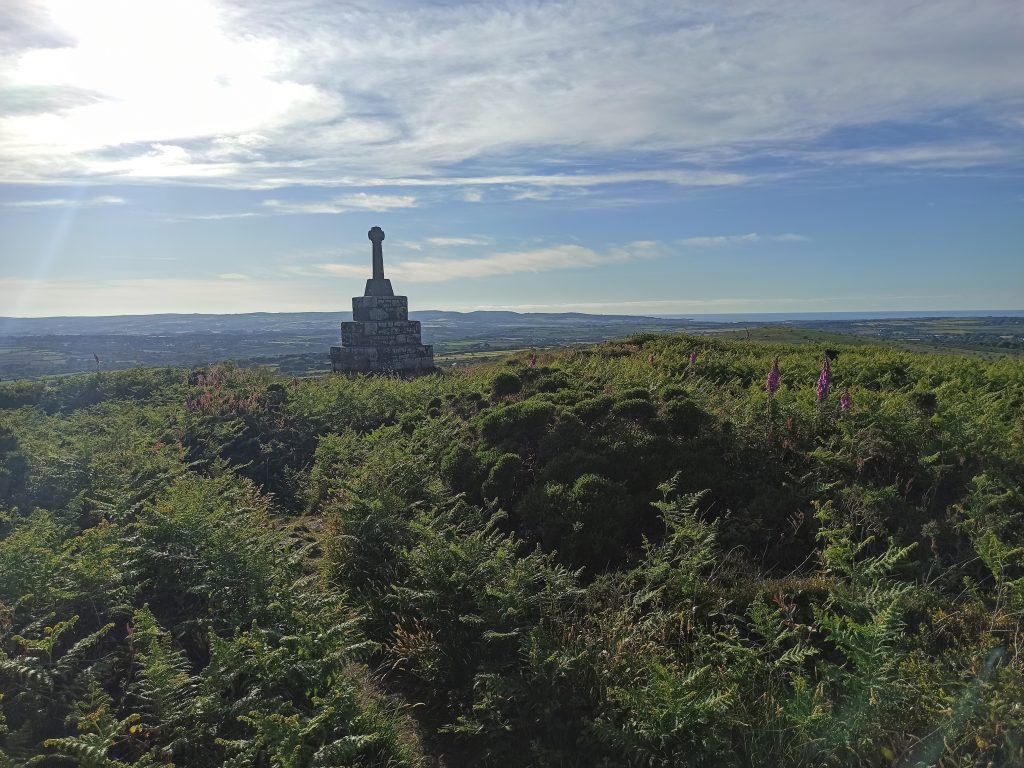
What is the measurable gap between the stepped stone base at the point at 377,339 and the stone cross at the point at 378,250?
49 cm

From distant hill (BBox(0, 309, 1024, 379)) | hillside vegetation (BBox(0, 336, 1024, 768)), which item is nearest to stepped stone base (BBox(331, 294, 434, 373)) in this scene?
distant hill (BBox(0, 309, 1024, 379))

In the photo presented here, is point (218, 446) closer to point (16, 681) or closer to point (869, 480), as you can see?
point (16, 681)

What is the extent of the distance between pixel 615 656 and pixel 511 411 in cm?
512

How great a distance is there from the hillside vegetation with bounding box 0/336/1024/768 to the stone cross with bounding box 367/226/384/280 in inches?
474

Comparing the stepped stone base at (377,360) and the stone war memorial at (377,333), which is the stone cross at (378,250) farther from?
the stepped stone base at (377,360)

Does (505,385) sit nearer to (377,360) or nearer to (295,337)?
(377,360)

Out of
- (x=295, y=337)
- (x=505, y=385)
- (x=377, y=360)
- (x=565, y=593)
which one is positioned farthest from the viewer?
(x=295, y=337)

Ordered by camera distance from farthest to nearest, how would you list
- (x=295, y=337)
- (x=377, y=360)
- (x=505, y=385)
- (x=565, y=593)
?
(x=295, y=337)
(x=377, y=360)
(x=505, y=385)
(x=565, y=593)

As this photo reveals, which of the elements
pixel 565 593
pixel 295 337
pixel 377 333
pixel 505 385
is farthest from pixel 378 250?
pixel 295 337

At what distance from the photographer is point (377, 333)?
812 inches

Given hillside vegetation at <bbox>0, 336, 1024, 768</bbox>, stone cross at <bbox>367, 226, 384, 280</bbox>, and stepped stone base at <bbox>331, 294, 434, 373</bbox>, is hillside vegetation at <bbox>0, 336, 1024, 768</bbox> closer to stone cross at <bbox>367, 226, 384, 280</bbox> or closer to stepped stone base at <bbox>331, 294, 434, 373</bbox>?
stepped stone base at <bbox>331, 294, 434, 373</bbox>

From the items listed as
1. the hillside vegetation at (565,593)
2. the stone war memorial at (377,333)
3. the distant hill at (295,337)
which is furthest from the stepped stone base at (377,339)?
the hillside vegetation at (565,593)

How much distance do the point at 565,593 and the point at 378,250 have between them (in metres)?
17.7

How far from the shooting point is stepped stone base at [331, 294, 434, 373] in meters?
20.6
